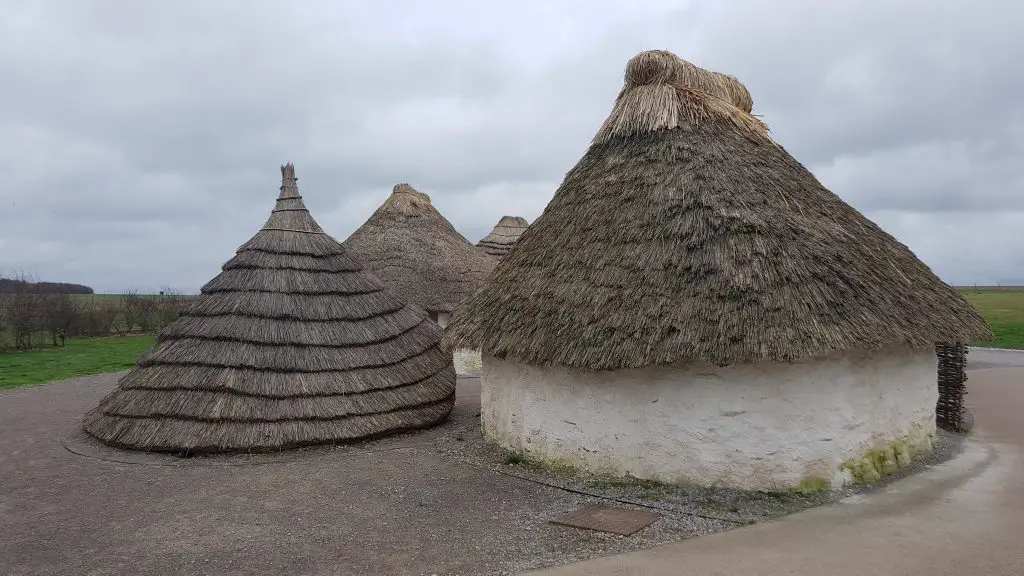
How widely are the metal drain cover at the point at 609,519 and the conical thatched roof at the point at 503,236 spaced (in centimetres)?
1772

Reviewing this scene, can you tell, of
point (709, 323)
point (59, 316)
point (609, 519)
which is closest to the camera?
point (609, 519)

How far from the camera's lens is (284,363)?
10.1m

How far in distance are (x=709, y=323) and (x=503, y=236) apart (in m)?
18.6

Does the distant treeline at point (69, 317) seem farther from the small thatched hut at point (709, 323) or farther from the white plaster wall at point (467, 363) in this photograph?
the small thatched hut at point (709, 323)

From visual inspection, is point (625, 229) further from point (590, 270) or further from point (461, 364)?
point (461, 364)

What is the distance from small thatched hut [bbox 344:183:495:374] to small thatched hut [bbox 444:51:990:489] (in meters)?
9.08

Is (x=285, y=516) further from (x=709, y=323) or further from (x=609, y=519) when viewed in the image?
(x=709, y=323)

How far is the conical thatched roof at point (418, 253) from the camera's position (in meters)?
18.9

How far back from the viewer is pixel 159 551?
239 inches

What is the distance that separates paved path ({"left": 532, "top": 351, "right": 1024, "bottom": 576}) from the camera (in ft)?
17.7

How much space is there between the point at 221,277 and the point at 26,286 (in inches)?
858

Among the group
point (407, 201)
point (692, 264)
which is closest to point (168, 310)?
point (407, 201)

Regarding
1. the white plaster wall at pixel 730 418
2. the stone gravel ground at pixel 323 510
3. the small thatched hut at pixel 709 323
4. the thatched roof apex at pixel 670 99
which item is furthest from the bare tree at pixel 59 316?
the white plaster wall at pixel 730 418

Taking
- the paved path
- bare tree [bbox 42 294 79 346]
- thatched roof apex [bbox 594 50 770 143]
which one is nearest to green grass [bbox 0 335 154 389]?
bare tree [bbox 42 294 79 346]
